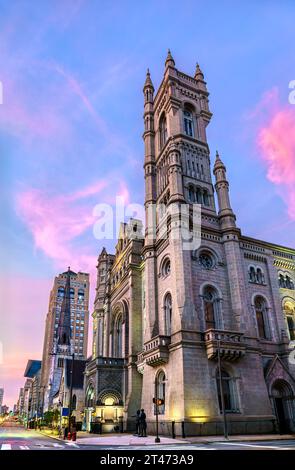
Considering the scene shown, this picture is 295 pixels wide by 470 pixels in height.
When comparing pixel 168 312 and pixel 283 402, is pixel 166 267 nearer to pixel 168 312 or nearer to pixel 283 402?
pixel 168 312

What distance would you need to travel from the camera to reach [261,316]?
125ft

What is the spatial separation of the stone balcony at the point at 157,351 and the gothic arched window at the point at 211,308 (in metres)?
4.54

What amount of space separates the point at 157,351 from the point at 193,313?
4.78 metres

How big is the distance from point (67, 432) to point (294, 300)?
2788cm

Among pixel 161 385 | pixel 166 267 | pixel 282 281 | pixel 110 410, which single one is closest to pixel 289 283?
pixel 282 281

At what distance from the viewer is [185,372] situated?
95.8ft

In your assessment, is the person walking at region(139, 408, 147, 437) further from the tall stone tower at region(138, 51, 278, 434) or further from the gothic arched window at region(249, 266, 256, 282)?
the gothic arched window at region(249, 266, 256, 282)

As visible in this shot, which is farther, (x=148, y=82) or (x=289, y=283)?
(x=148, y=82)

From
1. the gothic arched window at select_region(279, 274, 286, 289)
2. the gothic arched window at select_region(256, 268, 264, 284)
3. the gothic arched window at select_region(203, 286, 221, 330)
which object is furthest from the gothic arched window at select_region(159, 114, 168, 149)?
the gothic arched window at select_region(279, 274, 286, 289)

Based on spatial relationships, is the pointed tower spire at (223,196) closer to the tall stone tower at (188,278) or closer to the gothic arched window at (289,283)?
the tall stone tower at (188,278)

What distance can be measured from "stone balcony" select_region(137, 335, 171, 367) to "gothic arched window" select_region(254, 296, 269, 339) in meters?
11.0
